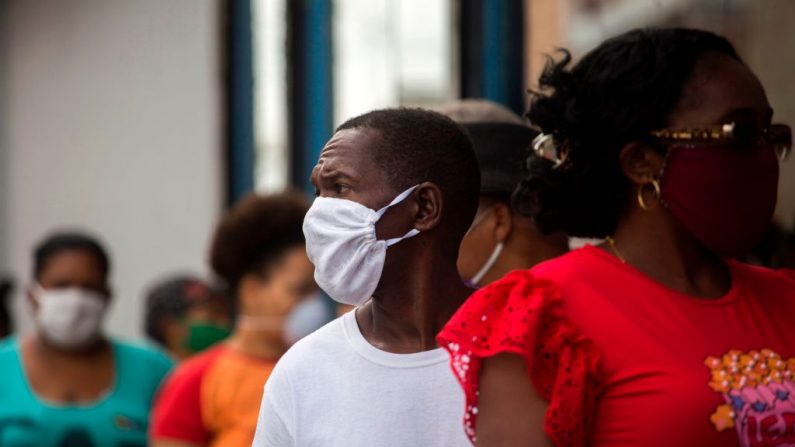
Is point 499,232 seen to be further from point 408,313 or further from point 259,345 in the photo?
point 259,345

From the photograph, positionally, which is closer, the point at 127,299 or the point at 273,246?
the point at 273,246

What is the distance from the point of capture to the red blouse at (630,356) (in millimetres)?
2850

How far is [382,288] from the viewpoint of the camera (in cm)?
331

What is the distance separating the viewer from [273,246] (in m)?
A: 6.28

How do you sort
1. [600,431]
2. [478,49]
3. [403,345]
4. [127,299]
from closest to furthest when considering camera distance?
[600,431], [403,345], [478,49], [127,299]

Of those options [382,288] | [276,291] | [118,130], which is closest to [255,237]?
[276,291]

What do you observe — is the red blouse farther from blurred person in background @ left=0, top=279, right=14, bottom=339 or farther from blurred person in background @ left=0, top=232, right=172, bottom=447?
blurred person in background @ left=0, top=279, right=14, bottom=339

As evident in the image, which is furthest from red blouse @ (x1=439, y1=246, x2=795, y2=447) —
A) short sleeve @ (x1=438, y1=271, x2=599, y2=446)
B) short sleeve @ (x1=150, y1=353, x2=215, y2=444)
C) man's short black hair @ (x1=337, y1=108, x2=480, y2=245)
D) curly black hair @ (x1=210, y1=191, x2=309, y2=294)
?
curly black hair @ (x1=210, y1=191, x2=309, y2=294)

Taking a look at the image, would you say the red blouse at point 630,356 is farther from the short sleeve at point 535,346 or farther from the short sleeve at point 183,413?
the short sleeve at point 183,413

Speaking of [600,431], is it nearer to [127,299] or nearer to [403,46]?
[403,46]

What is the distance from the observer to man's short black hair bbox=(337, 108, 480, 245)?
10.8 feet

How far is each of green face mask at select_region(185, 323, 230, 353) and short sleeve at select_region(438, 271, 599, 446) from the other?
5632 millimetres

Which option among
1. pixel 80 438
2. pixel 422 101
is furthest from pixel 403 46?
pixel 80 438

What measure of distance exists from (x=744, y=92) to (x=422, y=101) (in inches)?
239
